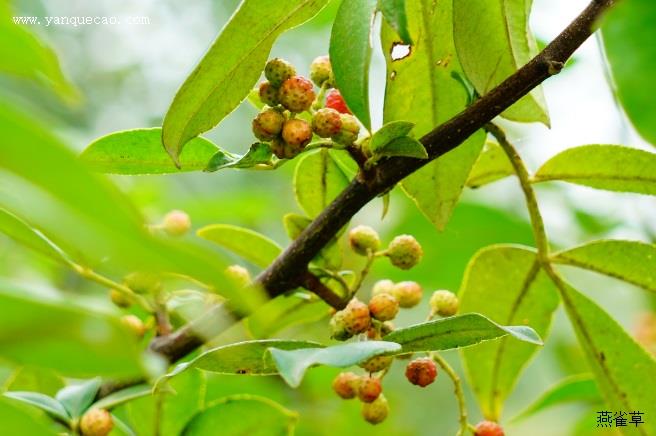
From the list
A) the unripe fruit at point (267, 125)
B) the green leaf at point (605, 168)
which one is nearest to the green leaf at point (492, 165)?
the green leaf at point (605, 168)

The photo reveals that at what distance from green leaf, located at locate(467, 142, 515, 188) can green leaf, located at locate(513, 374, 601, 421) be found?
1.31ft

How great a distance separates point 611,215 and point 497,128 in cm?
141

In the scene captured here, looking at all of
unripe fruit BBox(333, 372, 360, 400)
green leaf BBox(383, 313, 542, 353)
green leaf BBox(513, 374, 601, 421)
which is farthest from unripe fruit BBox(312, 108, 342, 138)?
green leaf BBox(513, 374, 601, 421)

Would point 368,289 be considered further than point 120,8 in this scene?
No

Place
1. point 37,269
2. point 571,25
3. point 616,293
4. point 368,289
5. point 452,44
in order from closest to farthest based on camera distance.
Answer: point 571,25 → point 452,44 → point 37,269 → point 368,289 → point 616,293

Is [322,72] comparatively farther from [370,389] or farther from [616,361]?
[616,361]

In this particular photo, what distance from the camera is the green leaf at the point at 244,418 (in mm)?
1109

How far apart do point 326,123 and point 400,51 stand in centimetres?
16

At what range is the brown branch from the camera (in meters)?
0.92

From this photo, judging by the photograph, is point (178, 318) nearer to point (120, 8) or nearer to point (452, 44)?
point (452, 44)

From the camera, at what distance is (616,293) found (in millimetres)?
2602

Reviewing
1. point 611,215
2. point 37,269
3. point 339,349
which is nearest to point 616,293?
point 611,215

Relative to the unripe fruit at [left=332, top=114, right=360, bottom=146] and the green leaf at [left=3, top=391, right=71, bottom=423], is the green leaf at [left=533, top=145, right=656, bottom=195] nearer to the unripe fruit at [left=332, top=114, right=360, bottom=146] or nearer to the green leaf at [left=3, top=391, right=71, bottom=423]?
the unripe fruit at [left=332, top=114, right=360, bottom=146]

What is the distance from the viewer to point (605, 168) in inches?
45.9
